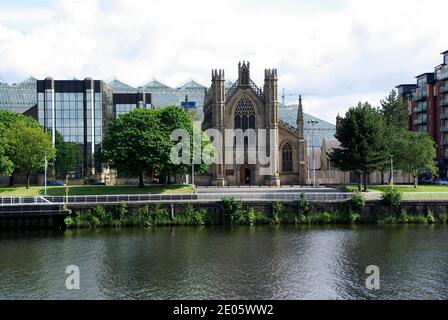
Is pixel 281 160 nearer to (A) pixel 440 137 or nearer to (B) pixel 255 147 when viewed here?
(B) pixel 255 147

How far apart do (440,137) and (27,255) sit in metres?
101

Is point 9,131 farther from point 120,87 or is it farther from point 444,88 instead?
point 444,88

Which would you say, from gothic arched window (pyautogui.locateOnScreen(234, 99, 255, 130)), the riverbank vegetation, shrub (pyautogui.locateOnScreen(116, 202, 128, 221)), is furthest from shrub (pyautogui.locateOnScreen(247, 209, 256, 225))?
gothic arched window (pyautogui.locateOnScreen(234, 99, 255, 130))

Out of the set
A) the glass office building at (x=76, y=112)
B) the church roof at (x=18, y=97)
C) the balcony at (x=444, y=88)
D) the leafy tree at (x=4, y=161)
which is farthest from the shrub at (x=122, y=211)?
the church roof at (x=18, y=97)

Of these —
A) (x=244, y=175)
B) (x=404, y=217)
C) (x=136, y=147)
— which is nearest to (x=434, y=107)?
(x=244, y=175)

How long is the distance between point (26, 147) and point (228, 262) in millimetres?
54232

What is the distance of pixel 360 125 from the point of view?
7844cm

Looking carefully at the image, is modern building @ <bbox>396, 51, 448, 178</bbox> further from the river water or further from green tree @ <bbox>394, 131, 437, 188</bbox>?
the river water

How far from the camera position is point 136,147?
254 feet

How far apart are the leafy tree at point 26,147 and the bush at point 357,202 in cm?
4776

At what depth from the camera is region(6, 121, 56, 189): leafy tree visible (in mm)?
84875

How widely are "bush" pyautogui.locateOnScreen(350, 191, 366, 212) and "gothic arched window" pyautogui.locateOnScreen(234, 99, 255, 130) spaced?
37524mm

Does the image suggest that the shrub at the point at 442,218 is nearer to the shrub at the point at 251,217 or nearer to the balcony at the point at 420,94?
the shrub at the point at 251,217
